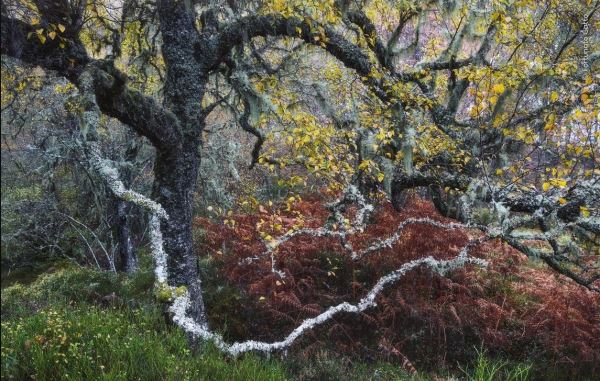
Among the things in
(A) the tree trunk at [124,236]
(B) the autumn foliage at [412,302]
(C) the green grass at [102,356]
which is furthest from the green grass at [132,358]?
(A) the tree trunk at [124,236]

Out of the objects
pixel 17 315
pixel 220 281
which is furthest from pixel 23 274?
pixel 220 281

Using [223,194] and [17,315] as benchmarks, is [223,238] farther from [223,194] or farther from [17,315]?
[17,315]

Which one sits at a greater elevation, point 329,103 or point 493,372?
point 329,103

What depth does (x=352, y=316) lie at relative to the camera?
7.85 metres

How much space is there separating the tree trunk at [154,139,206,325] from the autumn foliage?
1462mm

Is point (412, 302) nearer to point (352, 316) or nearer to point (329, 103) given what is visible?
point (352, 316)

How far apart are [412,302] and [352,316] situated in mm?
1044

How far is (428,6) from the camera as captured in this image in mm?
7059

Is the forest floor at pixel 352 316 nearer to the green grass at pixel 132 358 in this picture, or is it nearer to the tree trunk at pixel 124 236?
the green grass at pixel 132 358

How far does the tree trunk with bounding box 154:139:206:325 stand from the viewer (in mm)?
5844

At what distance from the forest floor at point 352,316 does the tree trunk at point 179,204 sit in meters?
0.57

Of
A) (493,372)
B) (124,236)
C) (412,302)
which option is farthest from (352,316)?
(124,236)

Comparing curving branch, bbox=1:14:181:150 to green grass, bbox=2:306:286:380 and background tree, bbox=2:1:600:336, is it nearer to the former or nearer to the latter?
background tree, bbox=2:1:600:336

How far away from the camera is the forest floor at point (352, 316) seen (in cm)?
505
